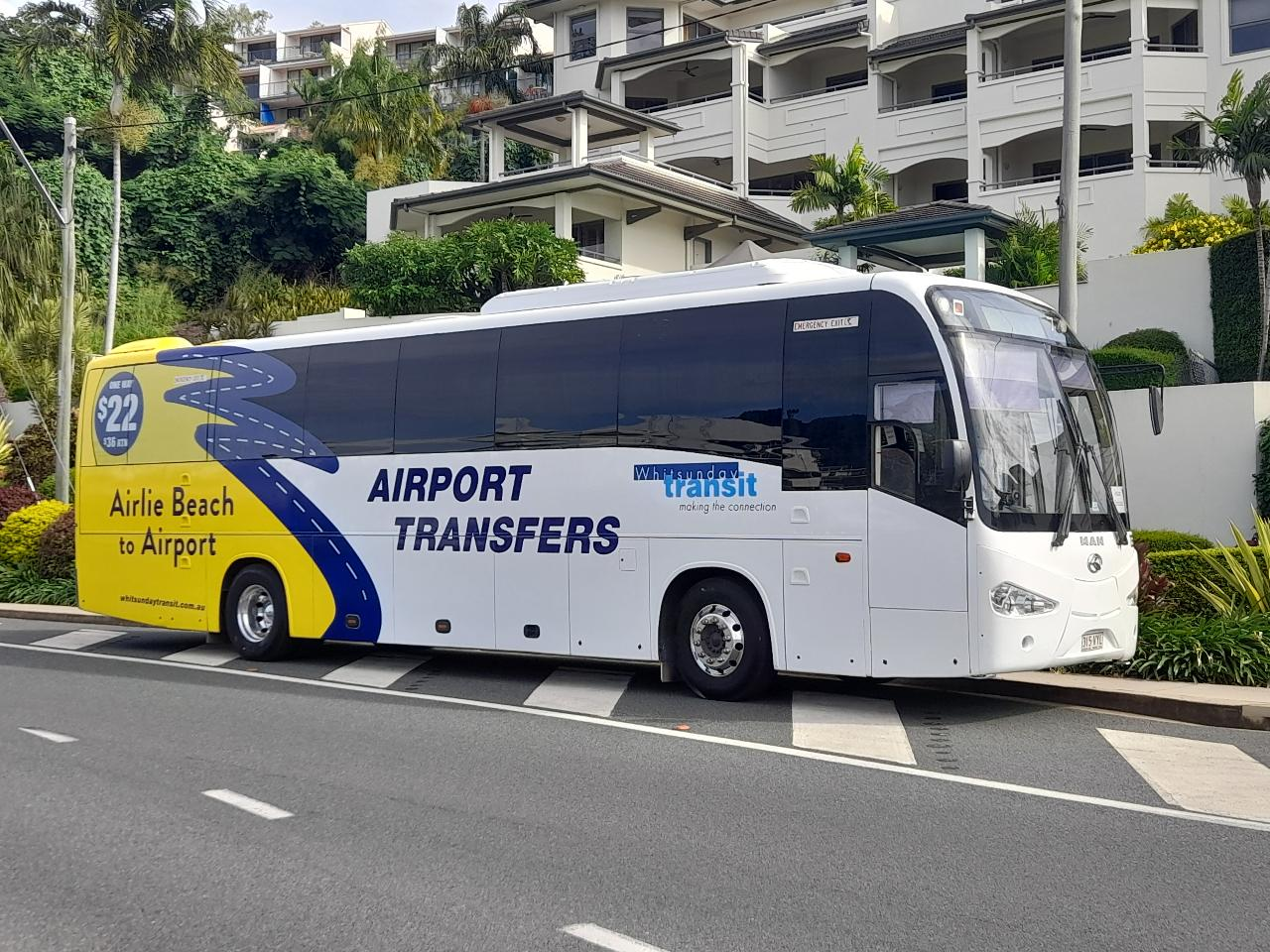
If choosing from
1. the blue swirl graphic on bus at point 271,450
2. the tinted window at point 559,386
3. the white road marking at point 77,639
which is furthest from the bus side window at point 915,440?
the white road marking at point 77,639

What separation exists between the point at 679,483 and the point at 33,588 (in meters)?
14.6

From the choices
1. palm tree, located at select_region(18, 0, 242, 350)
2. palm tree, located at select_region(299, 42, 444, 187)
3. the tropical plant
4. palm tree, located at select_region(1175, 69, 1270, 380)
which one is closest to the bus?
the tropical plant

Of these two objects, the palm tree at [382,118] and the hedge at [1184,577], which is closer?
the hedge at [1184,577]

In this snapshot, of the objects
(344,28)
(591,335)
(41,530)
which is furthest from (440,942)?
(344,28)

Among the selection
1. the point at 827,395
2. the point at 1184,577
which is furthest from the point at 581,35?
the point at 827,395

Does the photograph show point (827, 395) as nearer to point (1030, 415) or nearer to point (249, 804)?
point (1030, 415)

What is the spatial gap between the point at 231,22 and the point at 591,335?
30280mm

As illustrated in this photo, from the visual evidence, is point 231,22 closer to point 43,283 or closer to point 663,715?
point 43,283

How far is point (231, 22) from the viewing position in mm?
38281

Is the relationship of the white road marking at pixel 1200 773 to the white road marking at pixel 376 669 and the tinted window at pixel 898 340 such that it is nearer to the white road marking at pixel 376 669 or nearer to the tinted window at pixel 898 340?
the tinted window at pixel 898 340

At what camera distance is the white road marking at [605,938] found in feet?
17.2

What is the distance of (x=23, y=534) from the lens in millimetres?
23094

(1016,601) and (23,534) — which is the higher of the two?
(23,534)

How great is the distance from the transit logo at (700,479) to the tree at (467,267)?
25088mm
